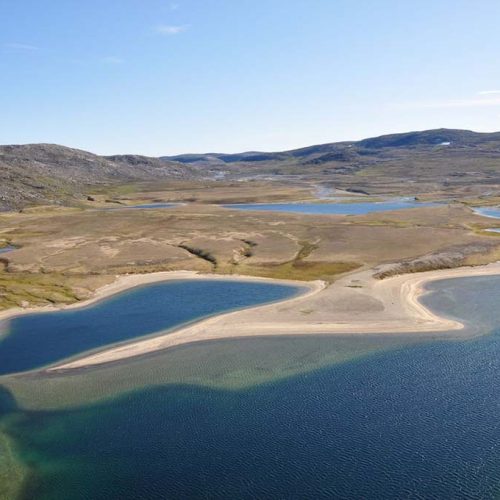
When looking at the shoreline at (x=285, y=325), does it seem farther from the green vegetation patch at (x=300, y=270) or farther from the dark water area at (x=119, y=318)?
the green vegetation patch at (x=300, y=270)

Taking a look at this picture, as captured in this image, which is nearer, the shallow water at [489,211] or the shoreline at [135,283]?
the shoreline at [135,283]

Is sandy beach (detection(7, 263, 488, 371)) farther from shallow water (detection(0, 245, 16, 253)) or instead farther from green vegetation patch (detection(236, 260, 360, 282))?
shallow water (detection(0, 245, 16, 253))

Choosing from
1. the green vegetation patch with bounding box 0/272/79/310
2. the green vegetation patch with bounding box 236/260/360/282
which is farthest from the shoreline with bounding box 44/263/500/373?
the green vegetation patch with bounding box 0/272/79/310

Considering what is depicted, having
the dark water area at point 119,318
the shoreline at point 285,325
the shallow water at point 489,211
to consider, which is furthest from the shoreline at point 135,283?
the shallow water at point 489,211

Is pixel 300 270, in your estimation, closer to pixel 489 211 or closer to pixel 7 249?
pixel 7 249

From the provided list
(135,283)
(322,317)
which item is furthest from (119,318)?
(322,317)
